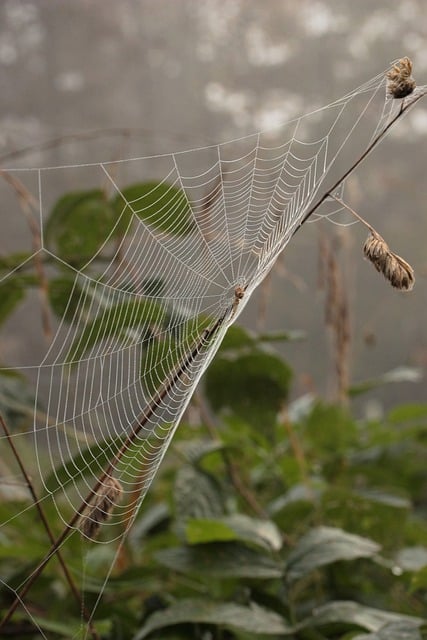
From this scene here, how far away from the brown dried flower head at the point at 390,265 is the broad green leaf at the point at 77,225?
58 cm

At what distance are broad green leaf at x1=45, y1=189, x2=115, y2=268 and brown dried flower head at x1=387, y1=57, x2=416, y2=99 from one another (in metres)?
0.58

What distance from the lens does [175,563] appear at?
1.97 feet

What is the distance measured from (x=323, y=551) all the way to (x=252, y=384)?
26cm

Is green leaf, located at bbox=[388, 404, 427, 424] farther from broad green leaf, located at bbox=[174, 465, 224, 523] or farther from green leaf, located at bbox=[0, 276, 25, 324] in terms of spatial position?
green leaf, located at bbox=[0, 276, 25, 324]

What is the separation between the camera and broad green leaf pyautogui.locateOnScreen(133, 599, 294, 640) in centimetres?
51

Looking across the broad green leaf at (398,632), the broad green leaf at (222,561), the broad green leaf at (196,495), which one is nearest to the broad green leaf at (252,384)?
the broad green leaf at (196,495)

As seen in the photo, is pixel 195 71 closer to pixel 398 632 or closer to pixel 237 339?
pixel 237 339

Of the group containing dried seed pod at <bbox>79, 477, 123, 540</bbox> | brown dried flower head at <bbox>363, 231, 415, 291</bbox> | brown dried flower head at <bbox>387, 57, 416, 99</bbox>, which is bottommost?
dried seed pod at <bbox>79, 477, 123, 540</bbox>

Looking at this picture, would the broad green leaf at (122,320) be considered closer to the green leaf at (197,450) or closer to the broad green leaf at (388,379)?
the green leaf at (197,450)

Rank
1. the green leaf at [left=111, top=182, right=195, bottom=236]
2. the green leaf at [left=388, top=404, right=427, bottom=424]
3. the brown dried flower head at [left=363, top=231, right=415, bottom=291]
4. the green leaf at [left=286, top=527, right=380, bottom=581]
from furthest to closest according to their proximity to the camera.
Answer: the green leaf at [left=388, top=404, right=427, bottom=424] → the green leaf at [left=111, top=182, right=195, bottom=236] → the green leaf at [left=286, top=527, right=380, bottom=581] → the brown dried flower head at [left=363, top=231, right=415, bottom=291]

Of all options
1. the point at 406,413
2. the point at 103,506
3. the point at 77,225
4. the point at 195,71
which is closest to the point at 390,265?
the point at 103,506

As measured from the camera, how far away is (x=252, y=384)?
829mm

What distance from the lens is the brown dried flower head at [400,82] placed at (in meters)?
0.38

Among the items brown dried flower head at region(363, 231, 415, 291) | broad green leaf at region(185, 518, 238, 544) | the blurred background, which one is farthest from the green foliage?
the blurred background
